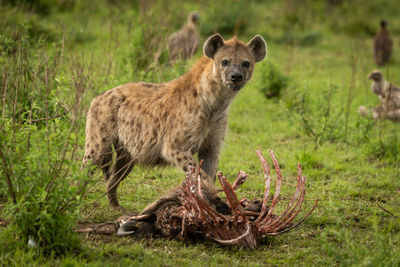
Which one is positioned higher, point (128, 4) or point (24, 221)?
point (128, 4)

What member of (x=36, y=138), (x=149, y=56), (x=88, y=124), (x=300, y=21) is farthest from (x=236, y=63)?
(x=300, y=21)

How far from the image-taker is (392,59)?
10.8 meters

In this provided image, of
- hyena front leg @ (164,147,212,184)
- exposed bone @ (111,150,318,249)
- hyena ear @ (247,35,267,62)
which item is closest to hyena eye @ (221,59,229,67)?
hyena ear @ (247,35,267,62)

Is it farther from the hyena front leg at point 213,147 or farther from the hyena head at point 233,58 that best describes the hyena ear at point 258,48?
the hyena front leg at point 213,147

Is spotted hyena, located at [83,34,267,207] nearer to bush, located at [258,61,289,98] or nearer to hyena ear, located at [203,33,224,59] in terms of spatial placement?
hyena ear, located at [203,33,224,59]

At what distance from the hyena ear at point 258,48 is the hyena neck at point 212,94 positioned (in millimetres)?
418

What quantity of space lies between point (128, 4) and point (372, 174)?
7870mm

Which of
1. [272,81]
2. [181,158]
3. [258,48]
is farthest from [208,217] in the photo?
[272,81]

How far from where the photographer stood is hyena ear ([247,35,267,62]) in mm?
4297

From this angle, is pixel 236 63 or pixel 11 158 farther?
pixel 236 63

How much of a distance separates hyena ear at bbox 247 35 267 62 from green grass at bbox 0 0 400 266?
276 mm

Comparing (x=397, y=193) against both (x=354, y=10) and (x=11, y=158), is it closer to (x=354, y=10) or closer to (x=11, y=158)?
(x=11, y=158)

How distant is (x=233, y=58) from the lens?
4074 mm

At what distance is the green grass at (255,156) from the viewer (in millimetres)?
3090
